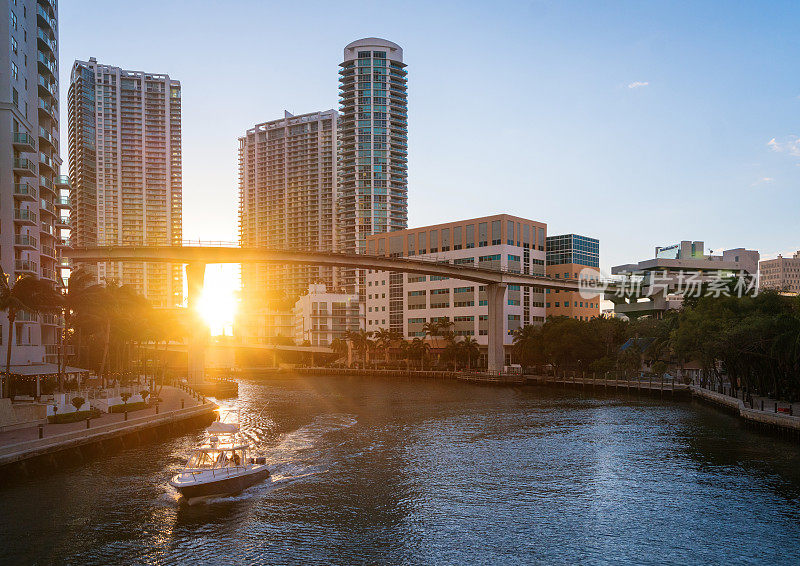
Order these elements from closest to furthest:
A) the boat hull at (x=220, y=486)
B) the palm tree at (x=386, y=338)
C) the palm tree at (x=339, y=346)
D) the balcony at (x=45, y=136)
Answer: the boat hull at (x=220, y=486)
the balcony at (x=45, y=136)
the palm tree at (x=386, y=338)
the palm tree at (x=339, y=346)

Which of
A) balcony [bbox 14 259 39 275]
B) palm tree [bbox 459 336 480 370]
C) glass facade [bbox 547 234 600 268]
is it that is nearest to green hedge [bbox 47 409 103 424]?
balcony [bbox 14 259 39 275]

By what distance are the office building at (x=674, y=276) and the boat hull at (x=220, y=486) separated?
5358 inches

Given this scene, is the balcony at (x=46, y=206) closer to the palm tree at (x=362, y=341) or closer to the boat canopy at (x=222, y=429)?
the boat canopy at (x=222, y=429)

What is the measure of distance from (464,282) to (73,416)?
116926mm

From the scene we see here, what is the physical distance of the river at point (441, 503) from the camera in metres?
30.5

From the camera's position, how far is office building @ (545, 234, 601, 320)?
565 ft

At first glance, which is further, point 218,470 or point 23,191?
point 23,191

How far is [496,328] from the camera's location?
137m

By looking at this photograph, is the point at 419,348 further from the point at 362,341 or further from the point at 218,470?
the point at 218,470

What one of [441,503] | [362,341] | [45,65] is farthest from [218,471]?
[362,341]

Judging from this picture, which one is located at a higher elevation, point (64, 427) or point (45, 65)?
point (45, 65)

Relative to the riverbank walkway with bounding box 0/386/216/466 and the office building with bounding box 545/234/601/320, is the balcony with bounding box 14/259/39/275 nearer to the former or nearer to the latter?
the riverbank walkway with bounding box 0/386/216/466

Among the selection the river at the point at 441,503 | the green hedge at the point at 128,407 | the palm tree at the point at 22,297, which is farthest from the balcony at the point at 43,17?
the river at the point at 441,503

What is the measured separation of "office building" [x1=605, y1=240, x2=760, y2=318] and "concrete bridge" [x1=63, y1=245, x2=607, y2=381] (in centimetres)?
3748
